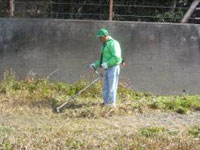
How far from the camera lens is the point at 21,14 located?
35.5 feet

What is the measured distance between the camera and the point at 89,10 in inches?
436

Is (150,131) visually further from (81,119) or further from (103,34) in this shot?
(103,34)

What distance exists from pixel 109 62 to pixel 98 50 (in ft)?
5.57

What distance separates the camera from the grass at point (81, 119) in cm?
630

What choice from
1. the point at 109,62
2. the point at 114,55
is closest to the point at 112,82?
the point at 109,62

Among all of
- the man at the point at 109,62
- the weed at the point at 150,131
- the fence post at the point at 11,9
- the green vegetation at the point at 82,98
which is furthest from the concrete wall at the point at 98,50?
the weed at the point at 150,131

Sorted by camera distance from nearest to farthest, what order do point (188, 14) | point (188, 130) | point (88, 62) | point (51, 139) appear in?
point (51, 139) → point (188, 130) → point (88, 62) → point (188, 14)

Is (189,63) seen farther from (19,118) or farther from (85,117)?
(19,118)

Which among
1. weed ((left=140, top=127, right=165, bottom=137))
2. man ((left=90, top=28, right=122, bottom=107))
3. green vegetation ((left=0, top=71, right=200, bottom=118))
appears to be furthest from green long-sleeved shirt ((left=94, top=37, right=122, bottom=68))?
weed ((left=140, top=127, right=165, bottom=137))

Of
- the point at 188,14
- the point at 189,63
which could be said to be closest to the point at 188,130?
the point at 189,63

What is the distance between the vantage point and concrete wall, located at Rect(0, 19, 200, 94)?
10.2 m

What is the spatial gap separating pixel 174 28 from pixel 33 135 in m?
4.96

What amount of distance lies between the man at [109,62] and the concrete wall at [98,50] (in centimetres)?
147

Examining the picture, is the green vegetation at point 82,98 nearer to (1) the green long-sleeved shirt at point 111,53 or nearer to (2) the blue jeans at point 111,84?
(2) the blue jeans at point 111,84
